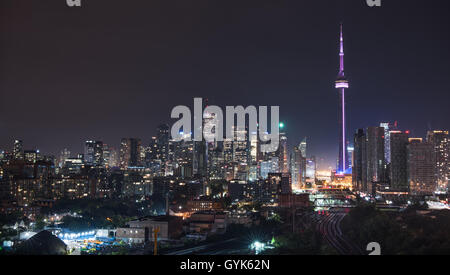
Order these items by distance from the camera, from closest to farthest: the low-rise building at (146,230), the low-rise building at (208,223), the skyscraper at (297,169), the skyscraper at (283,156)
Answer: the low-rise building at (146,230), the low-rise building at (208,223), the skyscraper at (283,156), the skyscraper at (297,169)

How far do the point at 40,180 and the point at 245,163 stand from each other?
20.1 meters

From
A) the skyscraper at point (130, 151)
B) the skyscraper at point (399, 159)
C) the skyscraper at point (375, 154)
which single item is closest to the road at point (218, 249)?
the skyscraper at point (399, 159)

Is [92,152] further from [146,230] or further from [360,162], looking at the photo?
[146,230]

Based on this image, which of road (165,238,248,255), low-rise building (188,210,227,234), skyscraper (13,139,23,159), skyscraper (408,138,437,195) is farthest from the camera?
skyscraper (13,139,23,159)

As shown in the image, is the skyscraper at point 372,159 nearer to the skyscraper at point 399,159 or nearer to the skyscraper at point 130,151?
the skyscraper at point 399,159

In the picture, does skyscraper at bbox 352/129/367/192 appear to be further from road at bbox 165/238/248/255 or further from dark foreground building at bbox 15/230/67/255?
dark foreground building at bbox 15/230/67/255

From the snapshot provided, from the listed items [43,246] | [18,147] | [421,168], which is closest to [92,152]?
[18,147]

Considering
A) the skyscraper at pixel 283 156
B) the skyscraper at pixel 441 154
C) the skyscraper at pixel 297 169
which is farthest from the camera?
the skyscraper at pixel 297 169

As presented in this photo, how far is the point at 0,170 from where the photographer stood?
21.0 metres

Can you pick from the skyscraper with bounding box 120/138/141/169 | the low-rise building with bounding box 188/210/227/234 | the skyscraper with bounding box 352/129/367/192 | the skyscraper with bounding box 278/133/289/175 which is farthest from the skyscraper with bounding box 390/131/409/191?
the skyscraper with bounding box 120/138/141/169
